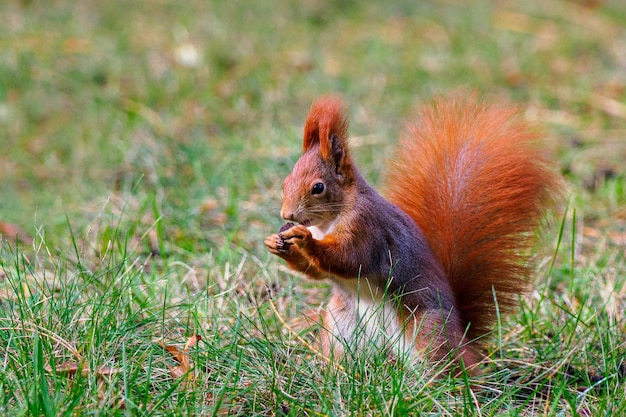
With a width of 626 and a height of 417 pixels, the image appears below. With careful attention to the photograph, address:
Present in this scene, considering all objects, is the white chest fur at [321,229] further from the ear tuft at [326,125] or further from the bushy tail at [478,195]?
the bushy tail at [478,195]

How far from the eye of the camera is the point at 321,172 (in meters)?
1.84

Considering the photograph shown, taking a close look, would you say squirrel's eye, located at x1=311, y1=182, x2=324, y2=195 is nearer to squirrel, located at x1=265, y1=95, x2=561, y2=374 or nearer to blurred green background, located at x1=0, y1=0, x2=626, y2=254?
squirrel, located at x1=265, y1=95, x2=561, y2=374

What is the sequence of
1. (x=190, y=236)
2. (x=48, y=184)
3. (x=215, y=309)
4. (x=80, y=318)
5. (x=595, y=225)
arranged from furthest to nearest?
(x=48, y=184) → (x=595, y=225) → (x=190, y=236) → (x=215, y=309) → (x=80, y=318)

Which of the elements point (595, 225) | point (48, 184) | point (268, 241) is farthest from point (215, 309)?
point (48, 184)

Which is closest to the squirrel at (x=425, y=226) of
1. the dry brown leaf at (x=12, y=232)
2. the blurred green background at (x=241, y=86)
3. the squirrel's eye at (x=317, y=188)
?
the squirrel's eye at (x=317, y=188)

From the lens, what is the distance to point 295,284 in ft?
7.91

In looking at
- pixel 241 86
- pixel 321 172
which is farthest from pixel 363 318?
pixel 241 86

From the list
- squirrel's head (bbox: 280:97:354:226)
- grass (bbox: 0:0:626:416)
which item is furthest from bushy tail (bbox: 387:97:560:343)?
squirrel's head (bbox: 280:97:354:226)

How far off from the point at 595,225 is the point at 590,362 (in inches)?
44.9

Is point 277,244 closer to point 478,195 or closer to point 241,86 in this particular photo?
point 478,195

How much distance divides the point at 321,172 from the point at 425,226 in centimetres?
41

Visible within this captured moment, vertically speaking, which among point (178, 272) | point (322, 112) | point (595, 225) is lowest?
point (595, 225)

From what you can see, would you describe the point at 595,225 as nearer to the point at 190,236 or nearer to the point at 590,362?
the point at 590,362

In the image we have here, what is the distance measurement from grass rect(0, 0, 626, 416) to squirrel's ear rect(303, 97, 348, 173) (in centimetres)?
42
